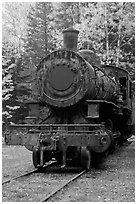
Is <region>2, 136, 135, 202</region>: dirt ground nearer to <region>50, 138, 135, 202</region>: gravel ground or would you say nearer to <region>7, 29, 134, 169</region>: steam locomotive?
<region>50, 138, 135, 202</region>: gravel ground

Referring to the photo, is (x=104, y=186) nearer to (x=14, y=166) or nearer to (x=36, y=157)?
(x=36, y=157)

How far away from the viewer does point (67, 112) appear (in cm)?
1070

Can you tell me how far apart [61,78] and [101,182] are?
319cm

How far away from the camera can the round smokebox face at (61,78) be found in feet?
33.8

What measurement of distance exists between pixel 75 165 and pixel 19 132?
1.94 metres

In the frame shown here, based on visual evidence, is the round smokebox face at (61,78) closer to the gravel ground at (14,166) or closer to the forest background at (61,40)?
the gravel ground at (14,166)

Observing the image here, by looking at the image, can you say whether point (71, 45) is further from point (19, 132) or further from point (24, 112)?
point (24, 112)

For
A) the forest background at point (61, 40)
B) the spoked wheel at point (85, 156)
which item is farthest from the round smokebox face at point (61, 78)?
the forest background at point (61, 40)

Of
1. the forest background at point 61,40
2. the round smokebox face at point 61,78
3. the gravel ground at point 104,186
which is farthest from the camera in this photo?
the forest background at point 61,40

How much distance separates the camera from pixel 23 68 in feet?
82.8

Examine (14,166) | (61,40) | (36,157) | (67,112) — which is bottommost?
(14,166)

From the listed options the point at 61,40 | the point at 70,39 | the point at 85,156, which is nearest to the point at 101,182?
the point at 85,156

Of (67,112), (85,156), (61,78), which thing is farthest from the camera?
(67,112)

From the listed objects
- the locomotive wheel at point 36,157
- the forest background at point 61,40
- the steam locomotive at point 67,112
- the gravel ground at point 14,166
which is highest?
the forest background at point 61,40
